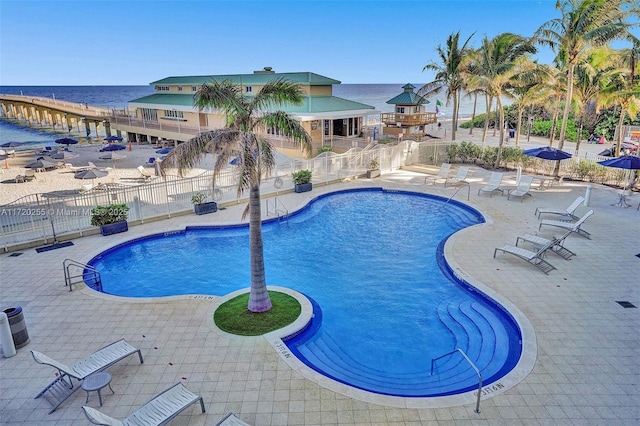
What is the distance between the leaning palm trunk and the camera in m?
8.27

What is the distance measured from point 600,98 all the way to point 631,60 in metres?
2.21

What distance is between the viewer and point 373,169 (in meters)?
22.4

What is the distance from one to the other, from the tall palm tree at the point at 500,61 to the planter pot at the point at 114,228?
19553 millimetres

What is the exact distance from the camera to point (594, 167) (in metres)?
20.3

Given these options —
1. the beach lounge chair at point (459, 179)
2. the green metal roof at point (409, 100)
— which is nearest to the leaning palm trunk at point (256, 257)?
the beach lounge chair at point (459, 179)

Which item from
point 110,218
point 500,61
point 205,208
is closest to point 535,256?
point 205,208

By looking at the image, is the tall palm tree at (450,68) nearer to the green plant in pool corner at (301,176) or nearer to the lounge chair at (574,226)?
the green plant in pool corner at (301,176)

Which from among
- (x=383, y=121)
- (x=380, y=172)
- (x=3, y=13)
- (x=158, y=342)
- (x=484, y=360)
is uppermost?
(x=3, y=13)

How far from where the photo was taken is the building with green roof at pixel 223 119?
1184 inches

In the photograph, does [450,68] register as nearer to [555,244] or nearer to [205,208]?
[555,244]

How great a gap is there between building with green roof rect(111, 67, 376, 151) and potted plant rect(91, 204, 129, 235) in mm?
12162

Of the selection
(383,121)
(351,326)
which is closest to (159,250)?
(351,326)

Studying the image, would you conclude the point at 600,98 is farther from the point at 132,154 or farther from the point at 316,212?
the point at 132,154

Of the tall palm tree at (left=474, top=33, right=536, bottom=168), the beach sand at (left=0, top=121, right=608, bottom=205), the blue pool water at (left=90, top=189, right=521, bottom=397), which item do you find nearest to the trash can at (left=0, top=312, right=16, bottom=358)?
the blue pool water at (left=90, top=189, right=521, bottom=397)
